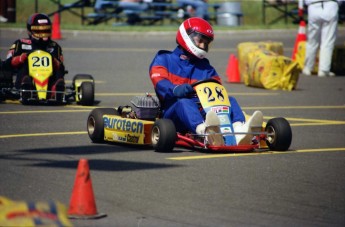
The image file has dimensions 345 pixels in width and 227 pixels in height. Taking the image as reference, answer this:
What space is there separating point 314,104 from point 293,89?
2.56 meters

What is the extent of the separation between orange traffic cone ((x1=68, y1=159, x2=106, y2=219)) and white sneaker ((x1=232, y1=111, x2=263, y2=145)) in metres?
3.55

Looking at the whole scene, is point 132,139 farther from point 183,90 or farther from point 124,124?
point 183,90

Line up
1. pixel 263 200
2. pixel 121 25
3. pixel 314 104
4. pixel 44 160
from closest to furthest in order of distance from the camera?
1. pixel 263 200
2. pixel 44 160
3. pixel 314 104
4. pixel 121 25

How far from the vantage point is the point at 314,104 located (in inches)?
665

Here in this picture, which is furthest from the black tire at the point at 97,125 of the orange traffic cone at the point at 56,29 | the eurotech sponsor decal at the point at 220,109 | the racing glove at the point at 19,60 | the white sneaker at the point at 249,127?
the orange traffic cone at the point at 56,29

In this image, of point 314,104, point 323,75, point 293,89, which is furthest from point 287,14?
point 314,104

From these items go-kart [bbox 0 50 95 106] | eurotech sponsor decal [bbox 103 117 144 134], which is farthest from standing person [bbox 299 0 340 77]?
eurotech sponsor decal [bbox 103 117 144 134]

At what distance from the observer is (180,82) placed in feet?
39.5

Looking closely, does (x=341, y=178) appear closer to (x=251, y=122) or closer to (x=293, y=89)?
(x=251, y=122)

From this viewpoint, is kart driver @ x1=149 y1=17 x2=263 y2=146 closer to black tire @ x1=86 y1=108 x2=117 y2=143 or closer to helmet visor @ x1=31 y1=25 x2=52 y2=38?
black tire @ x1=86 y1=108 x2=117 y2=143

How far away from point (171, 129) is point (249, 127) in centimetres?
83

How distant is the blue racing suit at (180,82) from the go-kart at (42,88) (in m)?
3.72

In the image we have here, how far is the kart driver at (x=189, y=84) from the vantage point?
11.0 m

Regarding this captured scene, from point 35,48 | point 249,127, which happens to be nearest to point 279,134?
point 249,127
